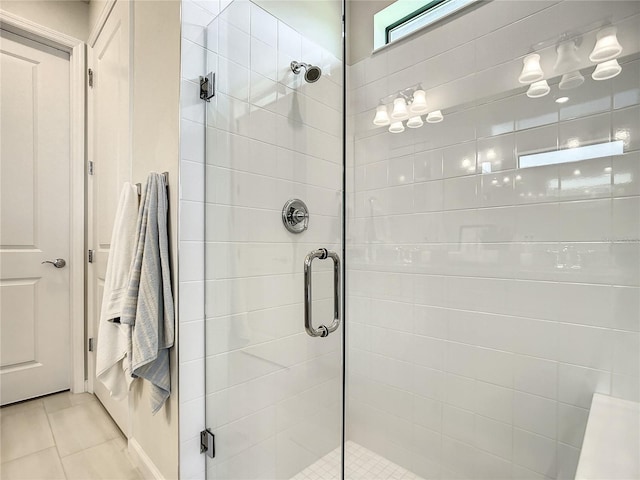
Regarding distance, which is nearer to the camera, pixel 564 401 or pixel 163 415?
pixel 564 401

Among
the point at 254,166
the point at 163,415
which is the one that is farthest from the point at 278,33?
the point at 163,415

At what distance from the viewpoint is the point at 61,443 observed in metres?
1.70

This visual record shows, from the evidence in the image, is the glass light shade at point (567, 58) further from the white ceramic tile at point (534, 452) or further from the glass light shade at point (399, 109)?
the white ceramic tile at point (534, 452)

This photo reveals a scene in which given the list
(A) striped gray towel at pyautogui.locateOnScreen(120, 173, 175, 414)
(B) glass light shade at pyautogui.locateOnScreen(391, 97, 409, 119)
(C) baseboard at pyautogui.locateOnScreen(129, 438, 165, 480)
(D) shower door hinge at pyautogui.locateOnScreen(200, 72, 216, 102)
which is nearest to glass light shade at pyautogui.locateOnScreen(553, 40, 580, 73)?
(B) glass light shade at pyautogui.locateOnScreen(391, 97, 409, 119)

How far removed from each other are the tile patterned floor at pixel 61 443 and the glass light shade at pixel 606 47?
2.46 m

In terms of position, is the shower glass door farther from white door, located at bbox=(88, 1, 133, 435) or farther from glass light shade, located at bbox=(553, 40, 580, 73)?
glass light shade, located at bbox=(553, 40, 580, 73)

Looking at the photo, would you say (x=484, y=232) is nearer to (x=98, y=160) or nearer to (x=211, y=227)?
(x=211, y=227)

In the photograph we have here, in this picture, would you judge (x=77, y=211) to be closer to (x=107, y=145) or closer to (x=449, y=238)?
(x=107, y=145)

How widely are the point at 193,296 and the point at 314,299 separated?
0.53m

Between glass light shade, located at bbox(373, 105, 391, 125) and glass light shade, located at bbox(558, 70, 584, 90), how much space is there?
2.47 ft

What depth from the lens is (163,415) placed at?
1.34m

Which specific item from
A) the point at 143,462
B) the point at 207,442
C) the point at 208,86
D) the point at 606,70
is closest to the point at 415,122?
the point at 606,70

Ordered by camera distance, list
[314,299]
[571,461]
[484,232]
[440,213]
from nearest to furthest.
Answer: [314,299]
[571,461]
[484,232]
[440,213]

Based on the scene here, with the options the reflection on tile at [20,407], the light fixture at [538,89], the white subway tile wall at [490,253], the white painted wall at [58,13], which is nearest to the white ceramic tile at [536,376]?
the white subway tile wall at [490,253]
